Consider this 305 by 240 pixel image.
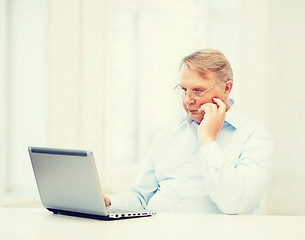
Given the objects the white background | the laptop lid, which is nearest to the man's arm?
the laptop lid

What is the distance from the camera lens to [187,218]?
1.39 meters

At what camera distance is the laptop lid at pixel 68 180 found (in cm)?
128

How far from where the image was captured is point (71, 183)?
1.34 meters

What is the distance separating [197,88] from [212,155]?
14.4 inches

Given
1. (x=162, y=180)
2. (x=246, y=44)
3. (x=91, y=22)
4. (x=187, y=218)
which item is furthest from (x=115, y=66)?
(x=187, y=218)

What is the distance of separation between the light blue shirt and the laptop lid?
388 mm

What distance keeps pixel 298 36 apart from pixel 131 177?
189cm

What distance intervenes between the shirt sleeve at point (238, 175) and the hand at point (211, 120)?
58 millimetres

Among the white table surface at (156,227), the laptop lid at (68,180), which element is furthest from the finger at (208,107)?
the laptop lid at (68,180)

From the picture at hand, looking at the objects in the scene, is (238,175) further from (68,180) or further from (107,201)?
(68,180)

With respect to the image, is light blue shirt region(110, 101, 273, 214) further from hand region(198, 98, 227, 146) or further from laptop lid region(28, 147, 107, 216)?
laptop lid region(28, 147, 107, 216)

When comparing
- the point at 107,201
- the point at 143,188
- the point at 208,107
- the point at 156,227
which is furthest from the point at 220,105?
the point at 156,227

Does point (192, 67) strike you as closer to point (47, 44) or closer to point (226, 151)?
point (226, 151)

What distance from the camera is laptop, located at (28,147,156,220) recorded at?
1.28 m
